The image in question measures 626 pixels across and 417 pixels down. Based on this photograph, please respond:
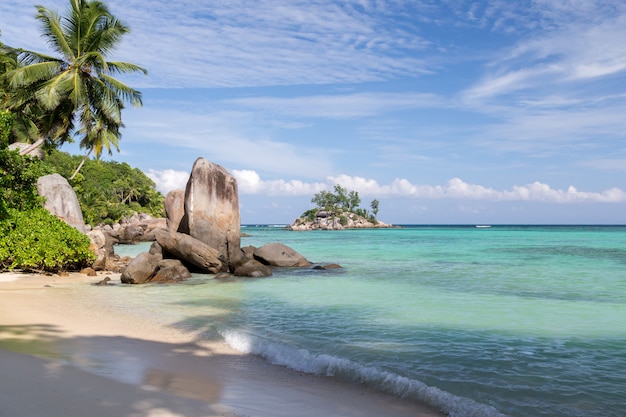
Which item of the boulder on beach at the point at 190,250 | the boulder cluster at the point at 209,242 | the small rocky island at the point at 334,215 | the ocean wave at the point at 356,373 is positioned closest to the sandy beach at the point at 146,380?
the ocean wave at the point at 356,373

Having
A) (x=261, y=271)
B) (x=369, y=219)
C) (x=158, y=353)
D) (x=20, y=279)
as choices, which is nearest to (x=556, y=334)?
(x=158, y=353)

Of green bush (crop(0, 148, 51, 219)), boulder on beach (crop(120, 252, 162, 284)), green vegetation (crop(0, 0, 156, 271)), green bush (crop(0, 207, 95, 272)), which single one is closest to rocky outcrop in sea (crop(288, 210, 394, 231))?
green vegetation (crop(0, 0, 156, 271))

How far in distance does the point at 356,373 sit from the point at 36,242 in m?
14.0

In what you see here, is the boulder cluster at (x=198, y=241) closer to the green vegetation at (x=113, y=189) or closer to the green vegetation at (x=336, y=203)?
the green vegetation at (x=113, y=189)

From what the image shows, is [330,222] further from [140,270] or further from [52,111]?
[140,270]

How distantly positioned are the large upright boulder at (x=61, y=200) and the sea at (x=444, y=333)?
9.05 meters

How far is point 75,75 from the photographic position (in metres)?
23.1

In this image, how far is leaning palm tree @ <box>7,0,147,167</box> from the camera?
2281 centimetres

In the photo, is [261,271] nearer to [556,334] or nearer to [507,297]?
[507,297]

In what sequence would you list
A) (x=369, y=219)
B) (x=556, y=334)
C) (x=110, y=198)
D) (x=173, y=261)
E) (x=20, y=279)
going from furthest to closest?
(x=369, y=219)
(x=110, y=198)
(x=173, y=261)
(x=20, y=279)
(x=556, y=334)

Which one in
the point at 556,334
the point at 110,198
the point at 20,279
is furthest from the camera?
the point at 110,198

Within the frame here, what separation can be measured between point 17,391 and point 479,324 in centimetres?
760

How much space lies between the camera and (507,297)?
12664 mm

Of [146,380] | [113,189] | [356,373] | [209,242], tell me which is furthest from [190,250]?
[113,189]
